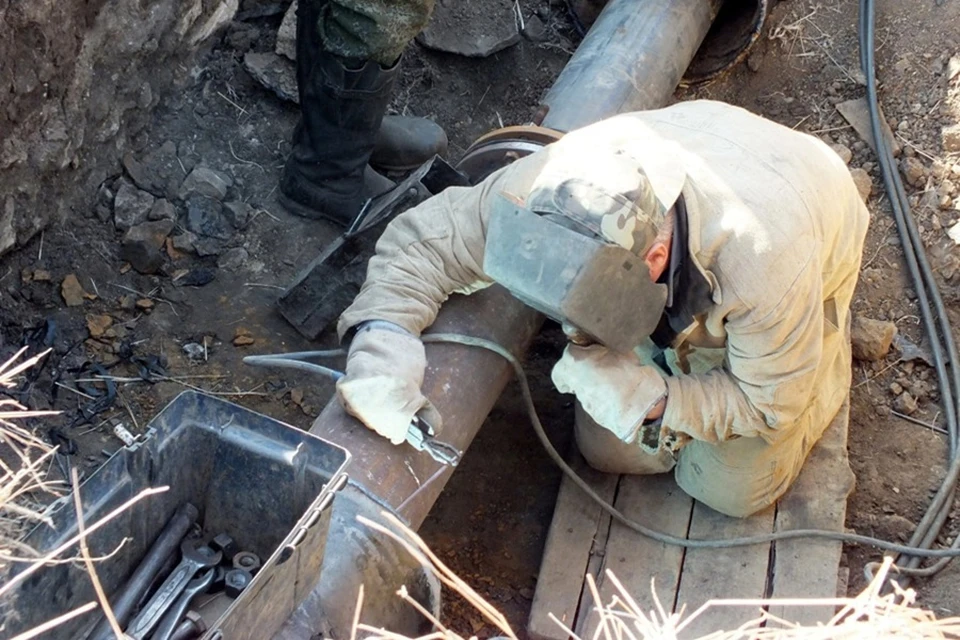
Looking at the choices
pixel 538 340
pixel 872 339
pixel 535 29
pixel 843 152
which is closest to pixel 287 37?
pixel 535 29

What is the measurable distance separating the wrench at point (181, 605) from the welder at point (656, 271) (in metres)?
0.57

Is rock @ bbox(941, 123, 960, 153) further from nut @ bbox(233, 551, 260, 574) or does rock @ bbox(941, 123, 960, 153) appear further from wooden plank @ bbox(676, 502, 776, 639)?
nut @ bbox(233, 551, 260, 574)

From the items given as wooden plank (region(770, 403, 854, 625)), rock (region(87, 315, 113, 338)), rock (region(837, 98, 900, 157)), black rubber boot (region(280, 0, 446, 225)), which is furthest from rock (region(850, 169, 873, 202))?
rock (region(87, 315, 113, 338))

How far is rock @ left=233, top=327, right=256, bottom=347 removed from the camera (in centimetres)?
393

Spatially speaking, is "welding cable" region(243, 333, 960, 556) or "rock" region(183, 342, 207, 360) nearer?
"welding cable" region(243, 333, 960, 556)

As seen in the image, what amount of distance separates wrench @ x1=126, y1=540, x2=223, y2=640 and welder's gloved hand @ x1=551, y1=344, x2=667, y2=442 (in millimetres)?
1073

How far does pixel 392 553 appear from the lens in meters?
2.43

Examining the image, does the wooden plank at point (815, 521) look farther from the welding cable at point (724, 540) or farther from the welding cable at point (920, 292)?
the welding cable at point (920, 292)

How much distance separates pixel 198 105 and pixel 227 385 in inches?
52.7

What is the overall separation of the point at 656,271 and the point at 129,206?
2.28 metres

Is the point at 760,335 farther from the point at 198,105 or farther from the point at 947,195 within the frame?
the point at 198,105

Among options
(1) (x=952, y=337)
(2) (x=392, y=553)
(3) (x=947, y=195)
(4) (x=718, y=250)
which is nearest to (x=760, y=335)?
(4) (x=718, y=250)

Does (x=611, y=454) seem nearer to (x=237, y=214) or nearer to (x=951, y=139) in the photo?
(x=237, y=214)

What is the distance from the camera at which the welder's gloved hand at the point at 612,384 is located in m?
2.87
